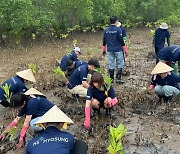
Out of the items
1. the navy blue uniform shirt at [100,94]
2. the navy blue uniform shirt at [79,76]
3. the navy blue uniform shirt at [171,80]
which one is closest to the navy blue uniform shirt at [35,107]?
the navy blue uniform shirt at [100,94]

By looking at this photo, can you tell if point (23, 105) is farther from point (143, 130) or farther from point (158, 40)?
point (158, 40)

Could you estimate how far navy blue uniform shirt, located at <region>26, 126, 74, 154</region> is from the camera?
3.46m

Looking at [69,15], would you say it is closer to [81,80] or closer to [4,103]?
[81,80]

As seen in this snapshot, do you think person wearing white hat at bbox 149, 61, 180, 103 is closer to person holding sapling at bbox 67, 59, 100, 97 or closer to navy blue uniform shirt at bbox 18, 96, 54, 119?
person holding sapling at bbox 67, 59, 100, 97

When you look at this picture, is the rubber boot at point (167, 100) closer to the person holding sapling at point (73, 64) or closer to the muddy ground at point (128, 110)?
the muddy ground at point (128, 110)

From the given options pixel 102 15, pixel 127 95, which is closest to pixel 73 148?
pixel 127 95

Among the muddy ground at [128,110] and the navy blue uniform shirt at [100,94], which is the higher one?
the navy blue uniform shirt at [100,94]

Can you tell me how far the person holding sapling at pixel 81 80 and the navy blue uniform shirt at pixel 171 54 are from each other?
1.75m

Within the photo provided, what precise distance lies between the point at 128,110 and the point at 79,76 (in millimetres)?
1255

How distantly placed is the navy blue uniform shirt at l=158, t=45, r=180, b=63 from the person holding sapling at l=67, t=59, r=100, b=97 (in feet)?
5.73

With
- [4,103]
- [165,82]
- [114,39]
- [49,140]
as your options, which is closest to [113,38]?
[114,39]

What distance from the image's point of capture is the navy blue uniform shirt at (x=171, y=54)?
293 inches

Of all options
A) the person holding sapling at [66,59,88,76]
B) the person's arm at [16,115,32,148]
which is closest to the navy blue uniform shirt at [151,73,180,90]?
the person holding sapling at [66,59,88,76]

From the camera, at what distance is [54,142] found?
350cm
